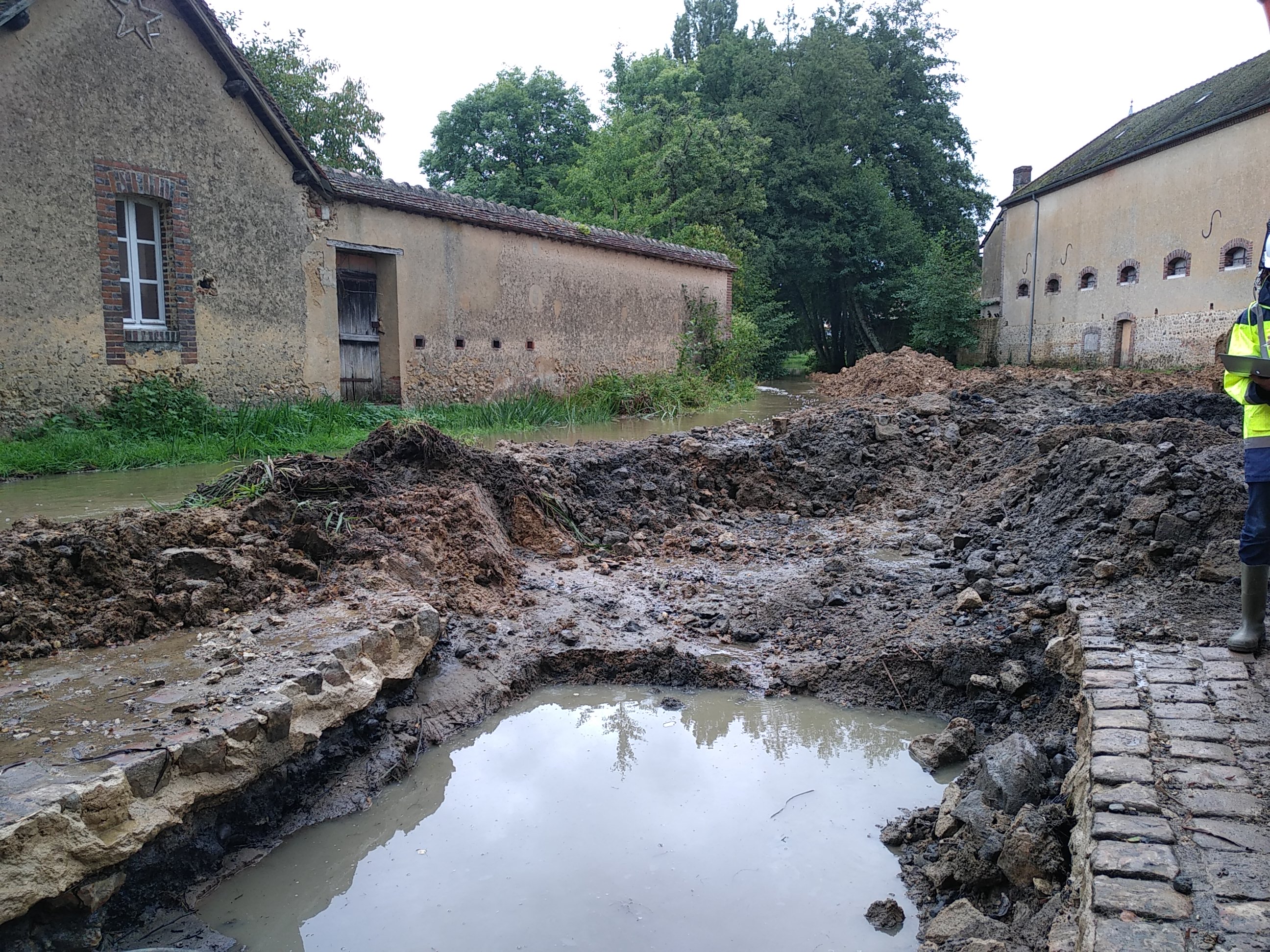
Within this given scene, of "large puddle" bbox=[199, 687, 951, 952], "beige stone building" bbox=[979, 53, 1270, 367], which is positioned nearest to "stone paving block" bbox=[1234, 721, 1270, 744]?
"large puddle" bbox=[199, 687, 951, 952]

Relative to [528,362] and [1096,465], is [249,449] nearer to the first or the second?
[528,362]

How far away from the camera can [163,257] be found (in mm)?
10336

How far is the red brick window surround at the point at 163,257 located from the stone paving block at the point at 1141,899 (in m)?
10.7

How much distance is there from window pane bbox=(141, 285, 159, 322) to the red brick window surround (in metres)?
0.10

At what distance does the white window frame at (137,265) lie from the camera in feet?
32.7

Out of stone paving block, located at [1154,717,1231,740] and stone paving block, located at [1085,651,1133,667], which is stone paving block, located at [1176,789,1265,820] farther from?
stone paving block, located at [1085,651,1133,667]

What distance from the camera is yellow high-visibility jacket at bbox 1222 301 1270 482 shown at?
11.4 feet

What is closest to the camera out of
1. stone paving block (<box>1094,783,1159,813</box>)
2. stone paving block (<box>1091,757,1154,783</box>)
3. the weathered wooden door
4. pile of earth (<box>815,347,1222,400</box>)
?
stone paving block (<box>1094,783,1159,813</box>)

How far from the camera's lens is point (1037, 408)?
38.6 feet

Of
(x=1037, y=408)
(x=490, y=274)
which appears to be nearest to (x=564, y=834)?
(x=1037, y=408)

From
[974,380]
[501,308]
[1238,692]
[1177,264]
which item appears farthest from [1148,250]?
[1238,692]

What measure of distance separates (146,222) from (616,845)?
1008cm

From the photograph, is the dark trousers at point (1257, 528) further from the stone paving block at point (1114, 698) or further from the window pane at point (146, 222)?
the window pane at point (146, 222)

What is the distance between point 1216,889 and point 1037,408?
10.6 m
